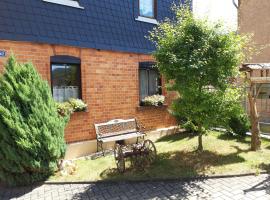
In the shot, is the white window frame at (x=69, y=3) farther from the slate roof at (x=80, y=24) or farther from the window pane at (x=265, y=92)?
the window pane at (x=265, y=92)

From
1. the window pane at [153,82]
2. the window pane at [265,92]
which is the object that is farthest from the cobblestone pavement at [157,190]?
the window pane at [265,92]

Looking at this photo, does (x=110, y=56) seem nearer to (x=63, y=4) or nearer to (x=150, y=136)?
(x=63, y=4)

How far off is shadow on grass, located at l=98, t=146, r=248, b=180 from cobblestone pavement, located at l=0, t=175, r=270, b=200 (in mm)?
234

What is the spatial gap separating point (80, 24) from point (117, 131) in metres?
3.42

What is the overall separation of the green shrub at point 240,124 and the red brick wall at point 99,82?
2705mm

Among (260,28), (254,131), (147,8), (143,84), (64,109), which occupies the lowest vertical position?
(254,131)

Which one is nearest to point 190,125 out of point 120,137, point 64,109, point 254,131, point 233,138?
point 233,138

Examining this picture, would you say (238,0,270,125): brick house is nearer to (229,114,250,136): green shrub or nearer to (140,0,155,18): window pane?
(229,114,250,136): green shrub

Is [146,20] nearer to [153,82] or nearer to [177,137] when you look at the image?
[153,82]

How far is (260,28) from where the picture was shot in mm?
15492

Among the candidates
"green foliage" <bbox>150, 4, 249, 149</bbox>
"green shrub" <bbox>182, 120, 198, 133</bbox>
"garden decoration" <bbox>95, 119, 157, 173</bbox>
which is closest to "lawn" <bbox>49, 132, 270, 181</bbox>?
"garden decoration" <bbox>95, 119, 157, 173</bbox>

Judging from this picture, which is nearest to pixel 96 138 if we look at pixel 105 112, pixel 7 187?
pixel 105 112

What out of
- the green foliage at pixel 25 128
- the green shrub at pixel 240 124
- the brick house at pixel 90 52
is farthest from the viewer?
the green shrub at pixel 240 124

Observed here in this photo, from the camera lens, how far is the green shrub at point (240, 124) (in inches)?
328
